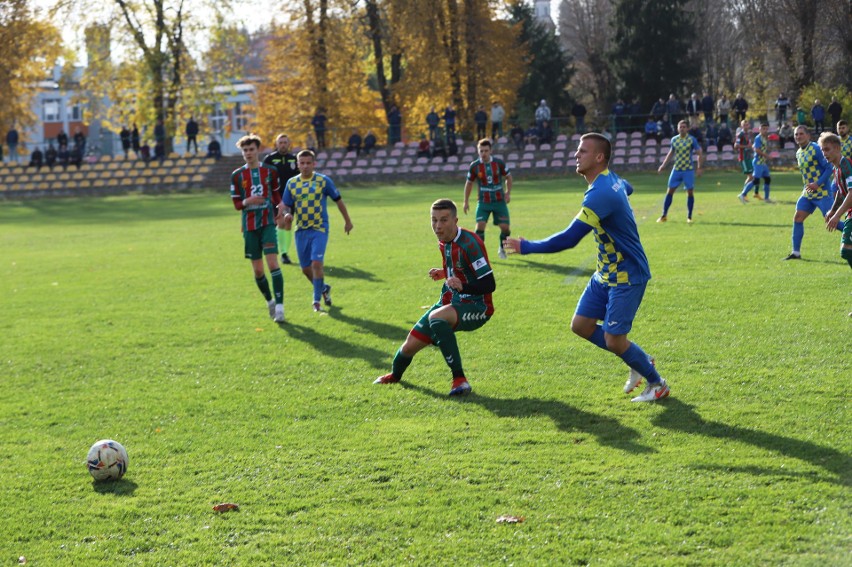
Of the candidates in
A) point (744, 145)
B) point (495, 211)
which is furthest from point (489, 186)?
point (744, 145)

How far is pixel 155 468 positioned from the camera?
6512mm

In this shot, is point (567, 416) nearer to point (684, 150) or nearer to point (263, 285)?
point (263, 285)

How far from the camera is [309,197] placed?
39.6 ft

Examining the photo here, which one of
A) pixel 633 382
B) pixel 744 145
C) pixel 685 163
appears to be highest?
pixel 744 145

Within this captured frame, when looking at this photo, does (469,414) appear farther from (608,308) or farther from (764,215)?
(764,215)

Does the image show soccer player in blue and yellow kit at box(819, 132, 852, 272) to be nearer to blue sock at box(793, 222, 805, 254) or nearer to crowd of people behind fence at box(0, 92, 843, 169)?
blue sock at box(793, 222, 805, 254)

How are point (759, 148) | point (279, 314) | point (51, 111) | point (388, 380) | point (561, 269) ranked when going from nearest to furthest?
point (388, 380) → point (279, 314) → point (561, 269) → point (759, 148) → point (51, 111)

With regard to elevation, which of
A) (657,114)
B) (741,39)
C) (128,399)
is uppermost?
(741,39)

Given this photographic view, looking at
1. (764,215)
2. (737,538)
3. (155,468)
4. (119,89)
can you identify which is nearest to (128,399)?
(155,468)

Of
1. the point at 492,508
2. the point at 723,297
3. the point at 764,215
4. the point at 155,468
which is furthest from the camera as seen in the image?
the point at 764,215

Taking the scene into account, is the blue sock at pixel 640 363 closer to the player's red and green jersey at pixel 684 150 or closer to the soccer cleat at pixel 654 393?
the soccer cleat at pixel 654 393

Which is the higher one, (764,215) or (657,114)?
(657,114)

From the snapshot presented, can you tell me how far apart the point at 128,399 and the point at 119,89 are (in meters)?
47.4

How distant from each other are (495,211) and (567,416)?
918 centimetres
